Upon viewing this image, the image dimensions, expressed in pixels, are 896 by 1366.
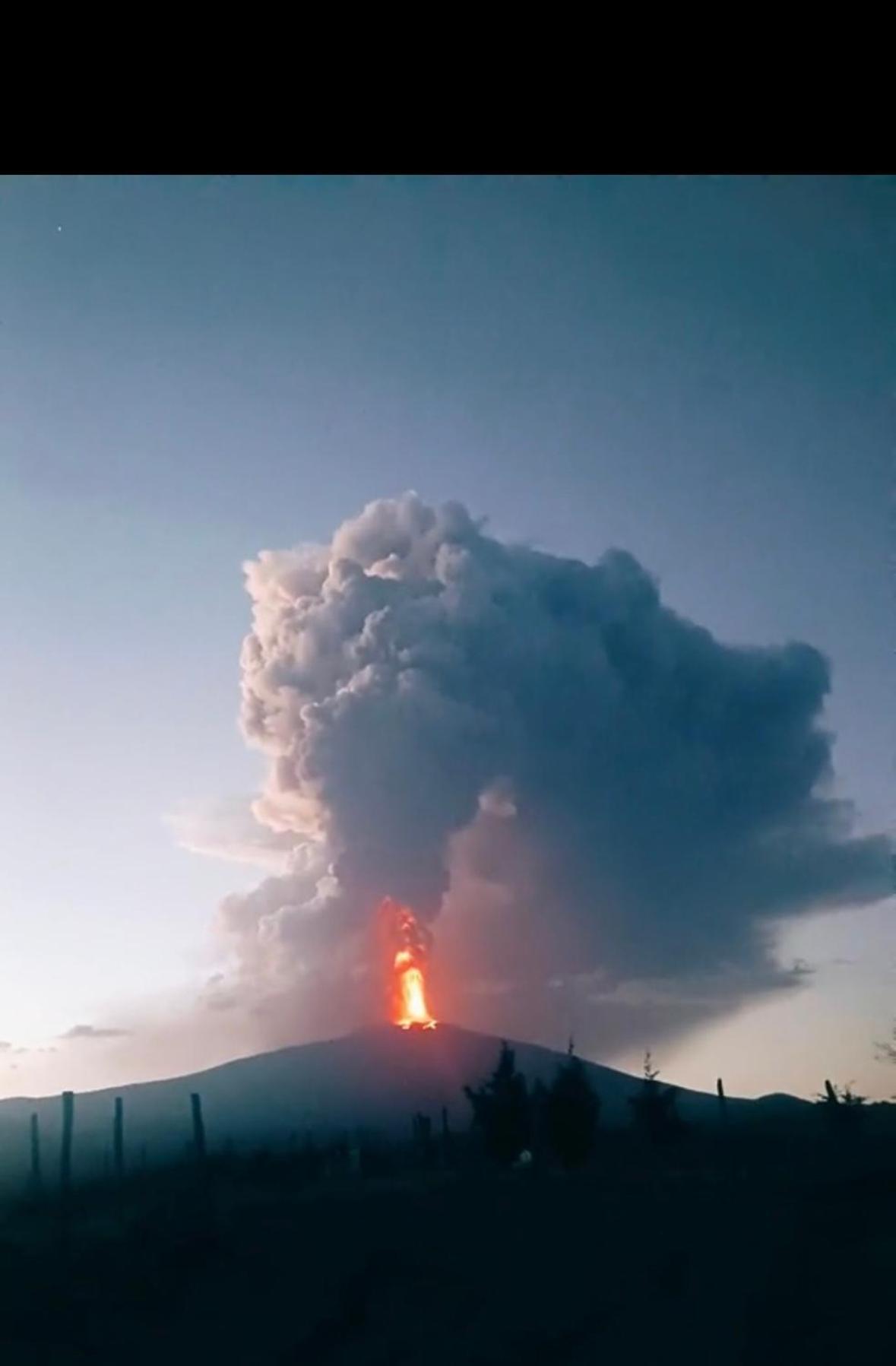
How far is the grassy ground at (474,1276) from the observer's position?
17.3 m

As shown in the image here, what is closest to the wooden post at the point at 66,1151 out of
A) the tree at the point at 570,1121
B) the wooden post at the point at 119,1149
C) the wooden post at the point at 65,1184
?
the wooden post at the point at 65,1184

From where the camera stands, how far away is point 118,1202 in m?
25.8

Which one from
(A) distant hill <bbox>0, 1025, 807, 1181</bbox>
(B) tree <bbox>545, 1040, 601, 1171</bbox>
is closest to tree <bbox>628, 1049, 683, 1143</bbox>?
(B) tree <bbox>545, 1040, 601, 1171</bbox>

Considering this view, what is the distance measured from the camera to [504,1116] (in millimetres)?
29531

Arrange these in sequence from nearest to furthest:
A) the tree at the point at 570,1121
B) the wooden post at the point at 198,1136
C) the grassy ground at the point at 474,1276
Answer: the grassy ground at the point at 474,1276 < the wooden post at the point at 198,1136 < the tree at the point at 570,1121

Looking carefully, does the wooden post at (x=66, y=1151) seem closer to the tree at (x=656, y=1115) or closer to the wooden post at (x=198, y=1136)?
the wooden post at (x=198, y=1136)

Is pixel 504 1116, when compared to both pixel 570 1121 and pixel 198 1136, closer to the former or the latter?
pixel 570 1121

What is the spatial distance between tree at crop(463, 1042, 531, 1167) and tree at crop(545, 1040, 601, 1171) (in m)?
0.80

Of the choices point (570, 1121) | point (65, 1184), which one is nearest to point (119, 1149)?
point (65, 1184)

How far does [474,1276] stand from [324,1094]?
4498 inches

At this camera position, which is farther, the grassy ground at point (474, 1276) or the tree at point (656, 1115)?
the tree at point (656, 1115)

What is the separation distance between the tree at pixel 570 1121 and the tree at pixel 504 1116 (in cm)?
80
